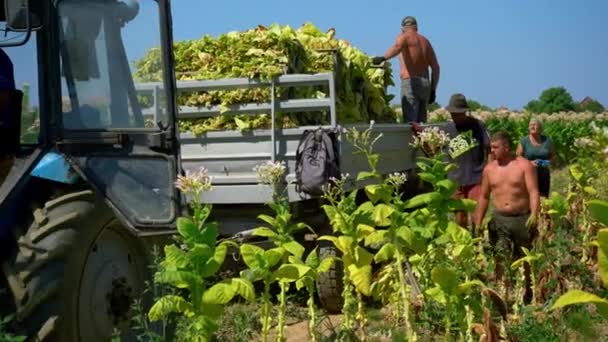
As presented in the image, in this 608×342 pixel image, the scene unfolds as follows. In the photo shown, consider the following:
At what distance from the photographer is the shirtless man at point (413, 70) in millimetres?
10312

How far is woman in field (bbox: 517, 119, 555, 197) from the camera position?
1014 centimetres

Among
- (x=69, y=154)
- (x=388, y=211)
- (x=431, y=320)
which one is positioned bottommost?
(x=431, y=320)

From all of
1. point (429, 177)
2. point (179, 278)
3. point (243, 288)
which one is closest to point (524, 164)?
point (429, 177)

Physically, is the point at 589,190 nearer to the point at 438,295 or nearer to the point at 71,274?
the point at 438,295

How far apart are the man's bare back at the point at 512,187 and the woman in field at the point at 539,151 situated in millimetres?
2233

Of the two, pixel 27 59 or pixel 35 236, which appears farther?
pixel 27 59

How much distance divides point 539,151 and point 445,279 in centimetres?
656

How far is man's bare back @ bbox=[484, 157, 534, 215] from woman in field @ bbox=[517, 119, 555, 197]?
7.33 ft

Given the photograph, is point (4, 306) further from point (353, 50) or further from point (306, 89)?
point (353, 50)

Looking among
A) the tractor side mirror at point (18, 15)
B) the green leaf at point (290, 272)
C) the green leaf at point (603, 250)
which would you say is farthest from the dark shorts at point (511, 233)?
the green leaf at point (603, 250)

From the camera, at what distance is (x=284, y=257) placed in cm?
445

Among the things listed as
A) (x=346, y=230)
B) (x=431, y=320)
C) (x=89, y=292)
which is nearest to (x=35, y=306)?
(x=89, y=292)

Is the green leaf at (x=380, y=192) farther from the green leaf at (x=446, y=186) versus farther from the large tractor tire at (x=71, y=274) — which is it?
the large tractor tire at (x=71, y=274)

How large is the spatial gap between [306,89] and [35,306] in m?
4.46
